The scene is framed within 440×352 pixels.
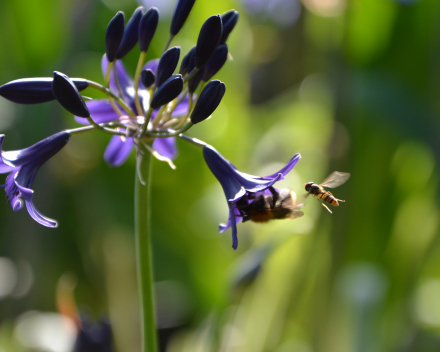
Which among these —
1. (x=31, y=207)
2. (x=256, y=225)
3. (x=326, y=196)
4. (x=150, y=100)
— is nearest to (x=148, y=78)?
(x=150, y=100)

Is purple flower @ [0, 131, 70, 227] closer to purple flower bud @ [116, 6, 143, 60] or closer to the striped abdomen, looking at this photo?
purple flower bud @ [116, 6, 143, 60]

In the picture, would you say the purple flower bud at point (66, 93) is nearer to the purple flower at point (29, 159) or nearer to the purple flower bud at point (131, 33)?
the purple flower at point (29, 159)

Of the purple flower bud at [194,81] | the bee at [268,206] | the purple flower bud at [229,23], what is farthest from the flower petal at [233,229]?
the purple flower bud at [229,23]

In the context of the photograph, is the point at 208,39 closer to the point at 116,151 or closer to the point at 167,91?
the point at 167,91

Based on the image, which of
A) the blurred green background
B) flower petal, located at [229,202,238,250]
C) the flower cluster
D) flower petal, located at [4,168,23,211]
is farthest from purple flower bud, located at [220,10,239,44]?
the blurred green background

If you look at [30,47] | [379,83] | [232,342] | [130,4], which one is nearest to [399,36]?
[379,83]

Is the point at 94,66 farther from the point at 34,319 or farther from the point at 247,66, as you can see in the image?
the point at 34,319
